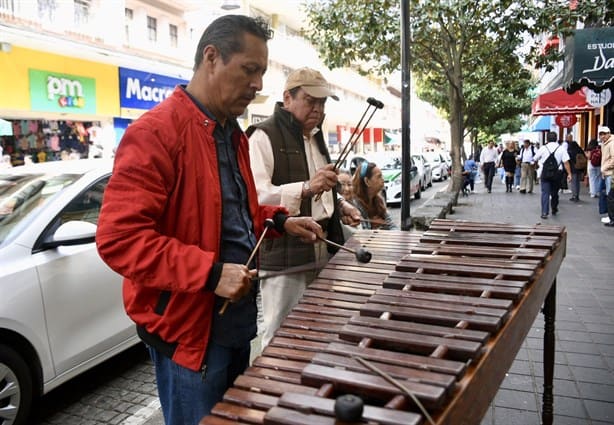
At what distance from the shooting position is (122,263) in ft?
5.24

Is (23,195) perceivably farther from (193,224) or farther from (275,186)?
(193,224)

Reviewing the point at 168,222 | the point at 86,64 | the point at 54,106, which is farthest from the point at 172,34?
the point at 168,222

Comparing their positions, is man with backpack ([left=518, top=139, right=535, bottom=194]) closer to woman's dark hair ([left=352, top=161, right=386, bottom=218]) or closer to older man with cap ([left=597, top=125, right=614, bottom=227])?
older man with cap ([left=597, top=125, right=614, bottom=227])

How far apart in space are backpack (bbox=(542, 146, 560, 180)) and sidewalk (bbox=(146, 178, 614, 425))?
3094mm

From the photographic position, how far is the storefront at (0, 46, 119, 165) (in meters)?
11.7

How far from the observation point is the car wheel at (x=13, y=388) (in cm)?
311

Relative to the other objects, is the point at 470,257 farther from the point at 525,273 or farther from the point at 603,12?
the point at 603,12

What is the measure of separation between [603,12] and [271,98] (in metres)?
15.9

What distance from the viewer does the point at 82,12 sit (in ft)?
48.4

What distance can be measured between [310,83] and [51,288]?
2.03 metres

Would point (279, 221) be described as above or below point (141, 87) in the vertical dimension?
below

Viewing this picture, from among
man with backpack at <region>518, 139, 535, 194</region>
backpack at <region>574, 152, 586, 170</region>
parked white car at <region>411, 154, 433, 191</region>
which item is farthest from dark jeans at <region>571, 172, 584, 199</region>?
parked white car at <region>411, 154, 433, 191</region>

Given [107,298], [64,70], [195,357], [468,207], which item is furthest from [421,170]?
[195,357]

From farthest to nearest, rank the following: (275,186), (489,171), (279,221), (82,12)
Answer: (489,171)
(82,12)
(275,186)
(279,221)
